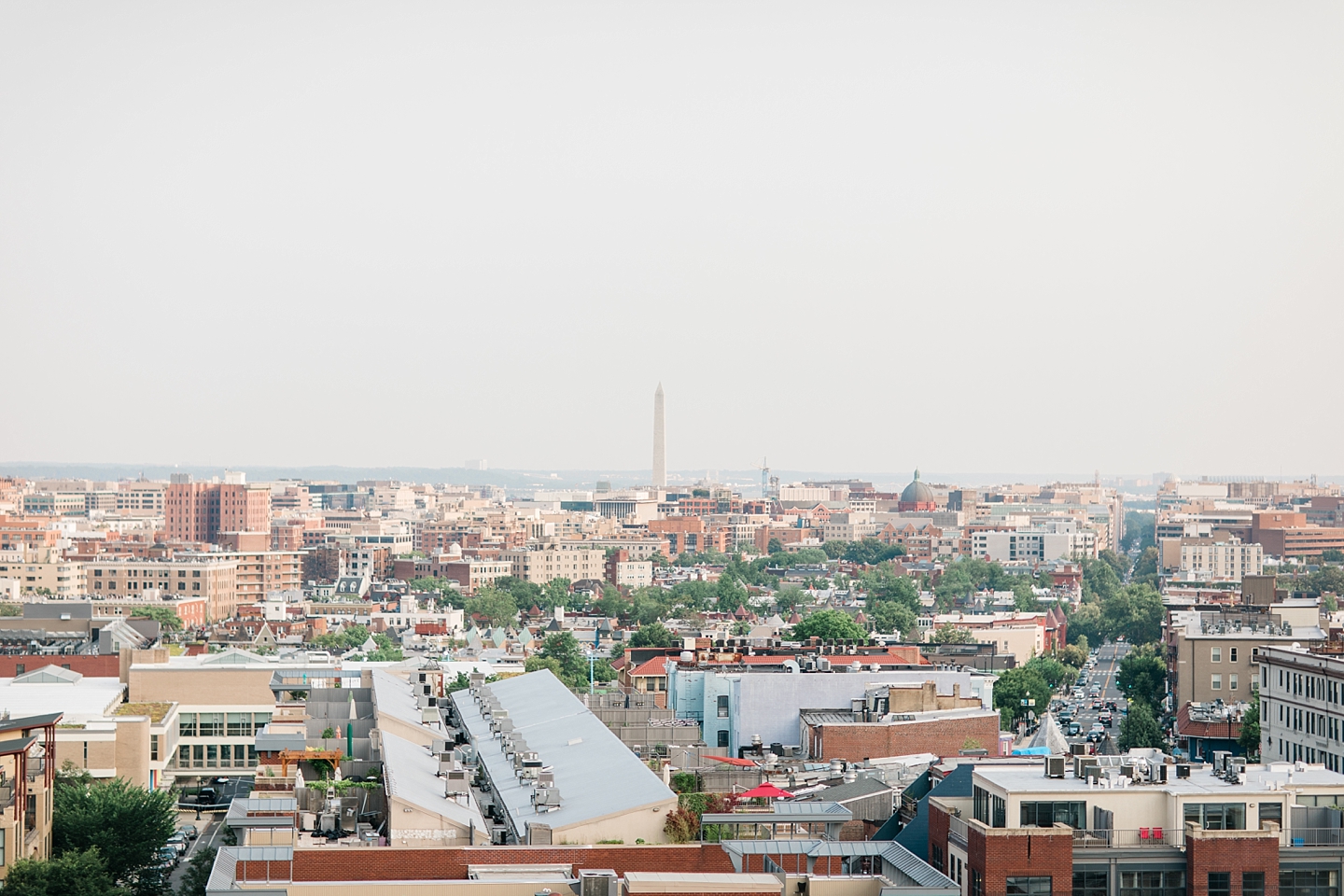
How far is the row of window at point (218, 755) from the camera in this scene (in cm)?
6675

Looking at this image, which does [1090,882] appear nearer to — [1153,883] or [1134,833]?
[1153,883]

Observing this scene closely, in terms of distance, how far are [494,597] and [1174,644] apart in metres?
82.0

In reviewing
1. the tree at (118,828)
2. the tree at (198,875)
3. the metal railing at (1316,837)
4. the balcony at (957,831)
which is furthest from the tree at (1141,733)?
the balcony at (957,831)

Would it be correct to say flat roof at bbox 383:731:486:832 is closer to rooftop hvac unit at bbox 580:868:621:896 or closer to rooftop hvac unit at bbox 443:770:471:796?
rooftop hvac unit at bbox 443:770:471:796

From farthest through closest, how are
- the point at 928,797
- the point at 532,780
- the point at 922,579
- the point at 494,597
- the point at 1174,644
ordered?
the point at 922,579, the point at 494,597, the point at 1174,644, the point at 532,780, the point at 928,797

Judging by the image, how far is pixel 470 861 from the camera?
29.1 metres

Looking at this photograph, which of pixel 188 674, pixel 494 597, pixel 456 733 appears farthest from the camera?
pixel 494 597

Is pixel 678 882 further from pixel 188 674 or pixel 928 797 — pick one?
pixel 188 674

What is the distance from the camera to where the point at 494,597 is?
6127 inches

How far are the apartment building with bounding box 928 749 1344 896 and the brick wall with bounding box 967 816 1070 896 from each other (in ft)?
0.04

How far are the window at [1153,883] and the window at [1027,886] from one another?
4.41 ft

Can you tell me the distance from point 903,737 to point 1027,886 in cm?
2362

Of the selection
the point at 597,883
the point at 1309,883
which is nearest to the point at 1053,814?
the point at 1309,883

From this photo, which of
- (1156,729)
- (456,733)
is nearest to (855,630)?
(1156,729)
